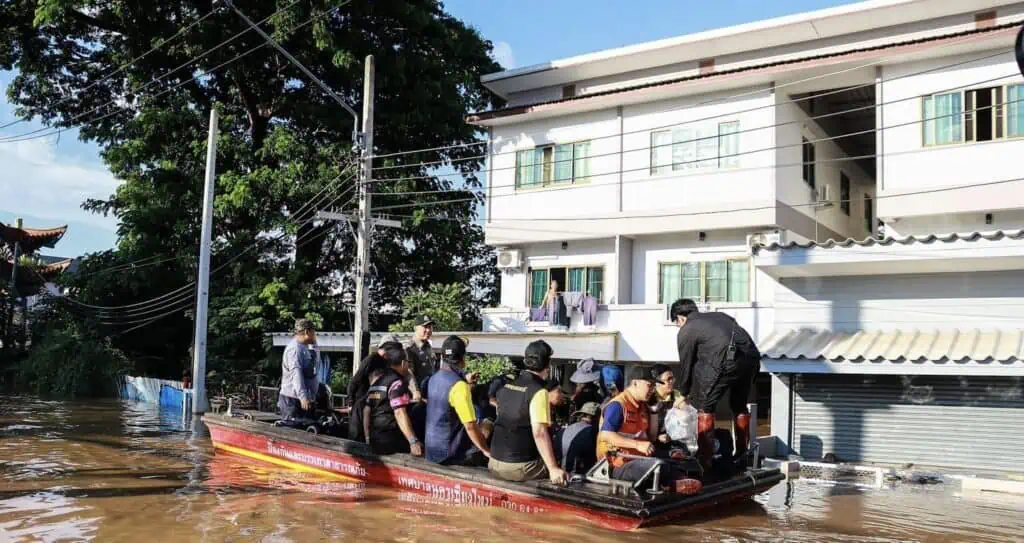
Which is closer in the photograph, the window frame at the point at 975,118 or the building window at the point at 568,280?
the window frame at the point at 975,118

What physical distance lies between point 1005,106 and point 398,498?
46.2ft

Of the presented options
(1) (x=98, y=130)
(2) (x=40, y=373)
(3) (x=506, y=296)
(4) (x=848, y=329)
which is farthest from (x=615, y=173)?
(2) (x=40, y=373)

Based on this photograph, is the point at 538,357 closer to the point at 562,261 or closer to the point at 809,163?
the point at 562,261

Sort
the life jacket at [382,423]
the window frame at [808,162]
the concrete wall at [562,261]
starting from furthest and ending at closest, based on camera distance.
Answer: the concrete wall at [562,261] < the window frame at [808,162] < the life jacket at [382,423]

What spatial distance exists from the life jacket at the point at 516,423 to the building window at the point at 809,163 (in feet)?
47.7

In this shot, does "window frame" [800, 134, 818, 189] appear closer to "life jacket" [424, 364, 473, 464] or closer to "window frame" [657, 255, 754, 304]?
"window frame" [657, 255, 754, 304]

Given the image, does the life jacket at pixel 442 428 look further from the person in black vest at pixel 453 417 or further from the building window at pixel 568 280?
the building window at pixel 568 280

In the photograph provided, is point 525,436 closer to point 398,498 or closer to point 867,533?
point 398,498

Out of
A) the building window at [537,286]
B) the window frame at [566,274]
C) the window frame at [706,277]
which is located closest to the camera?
the window frame at [706,277]

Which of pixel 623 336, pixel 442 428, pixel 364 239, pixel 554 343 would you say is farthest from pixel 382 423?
pixel 623 336

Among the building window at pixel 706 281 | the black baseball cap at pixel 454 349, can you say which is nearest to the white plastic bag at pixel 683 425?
the black baseball cap at pixel 454 349

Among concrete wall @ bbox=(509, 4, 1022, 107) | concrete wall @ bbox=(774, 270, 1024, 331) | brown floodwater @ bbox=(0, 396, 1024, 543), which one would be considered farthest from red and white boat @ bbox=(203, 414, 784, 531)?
concrete wall @ bbox=(509, 4, 1022, 107)

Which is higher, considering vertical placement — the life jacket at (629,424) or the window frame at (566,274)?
the window frame at (566,274)

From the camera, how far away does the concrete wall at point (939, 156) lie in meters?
17.4
